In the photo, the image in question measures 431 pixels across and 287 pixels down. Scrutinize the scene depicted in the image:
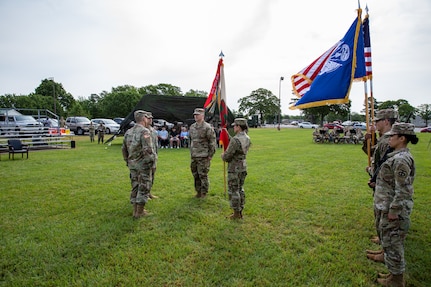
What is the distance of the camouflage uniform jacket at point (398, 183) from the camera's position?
270 cm

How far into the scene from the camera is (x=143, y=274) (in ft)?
10.2

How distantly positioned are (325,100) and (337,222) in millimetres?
2282

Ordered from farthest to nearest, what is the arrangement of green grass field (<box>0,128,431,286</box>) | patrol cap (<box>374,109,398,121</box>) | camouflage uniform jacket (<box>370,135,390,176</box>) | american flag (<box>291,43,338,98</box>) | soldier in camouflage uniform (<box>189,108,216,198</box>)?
soldier in camouflage uniform (<box>189,108,216,198</box>) < american flag (<box>291,43,338,98</box>) < patrol cap (<box>374,109,398,121</box>) < camouflage uniform jacket (<box>370,135,390,176</box>) < green grass field (<box>0,128,431,286</box>)

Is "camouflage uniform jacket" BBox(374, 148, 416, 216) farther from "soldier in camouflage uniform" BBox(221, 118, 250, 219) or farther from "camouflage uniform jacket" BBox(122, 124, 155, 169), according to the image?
"camouflage uniform jacket" BBox(122, 124, 155, 169)

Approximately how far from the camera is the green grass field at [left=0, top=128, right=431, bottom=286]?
3111 mm

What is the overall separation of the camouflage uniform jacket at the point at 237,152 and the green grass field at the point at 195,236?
3.26ft

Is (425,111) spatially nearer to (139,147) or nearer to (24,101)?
(139,147)

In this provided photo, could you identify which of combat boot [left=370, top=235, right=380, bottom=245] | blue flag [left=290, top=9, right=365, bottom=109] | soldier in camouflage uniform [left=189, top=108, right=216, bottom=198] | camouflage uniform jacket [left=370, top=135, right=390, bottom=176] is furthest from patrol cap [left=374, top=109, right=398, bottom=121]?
soldier in camouflage uniform [left=189, top=108, right=216, bottom=198]

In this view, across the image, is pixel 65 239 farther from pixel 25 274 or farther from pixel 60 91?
pixel 60 91

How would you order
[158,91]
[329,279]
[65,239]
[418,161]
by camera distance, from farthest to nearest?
[158,91]
[418,161]
[65,239]
[329,279]

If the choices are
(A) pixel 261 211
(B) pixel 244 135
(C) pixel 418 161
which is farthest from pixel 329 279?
(C) pixel 418 161

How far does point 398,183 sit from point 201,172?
153 inches

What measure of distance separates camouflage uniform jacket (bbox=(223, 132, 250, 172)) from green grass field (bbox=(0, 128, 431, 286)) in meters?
0.99

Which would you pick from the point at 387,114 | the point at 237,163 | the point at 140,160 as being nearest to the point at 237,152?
the point at 237,163
